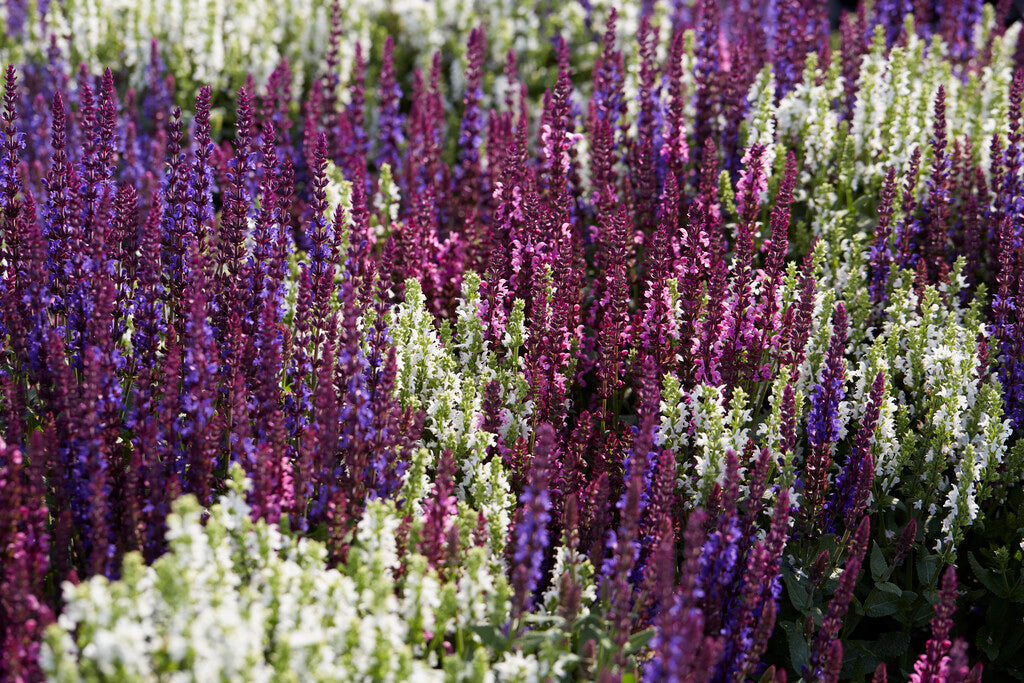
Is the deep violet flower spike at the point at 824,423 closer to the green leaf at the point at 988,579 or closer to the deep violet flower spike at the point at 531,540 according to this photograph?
the green leaf at the point at 988,579

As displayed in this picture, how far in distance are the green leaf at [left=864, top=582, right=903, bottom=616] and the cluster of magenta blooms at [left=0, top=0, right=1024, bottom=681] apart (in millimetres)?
253

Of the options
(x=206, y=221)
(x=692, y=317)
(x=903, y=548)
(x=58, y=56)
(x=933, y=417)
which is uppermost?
(x=58, y=56)

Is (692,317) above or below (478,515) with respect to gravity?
above

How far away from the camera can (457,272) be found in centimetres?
612

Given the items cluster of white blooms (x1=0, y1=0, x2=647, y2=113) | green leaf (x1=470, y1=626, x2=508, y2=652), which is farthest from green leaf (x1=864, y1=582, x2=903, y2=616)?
cluster of white blooms (x1=0, y1=0, x2=647, y2=113)

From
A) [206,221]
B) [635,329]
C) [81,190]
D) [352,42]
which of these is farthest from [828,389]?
[352,42]

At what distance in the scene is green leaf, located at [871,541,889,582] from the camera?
4.47 metres

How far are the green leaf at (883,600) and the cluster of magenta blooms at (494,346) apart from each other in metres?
0.25

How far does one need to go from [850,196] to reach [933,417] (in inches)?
86.2

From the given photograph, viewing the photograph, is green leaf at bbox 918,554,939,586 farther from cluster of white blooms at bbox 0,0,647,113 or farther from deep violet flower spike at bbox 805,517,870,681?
cluster of white blooms at bbox 0,0,647,113

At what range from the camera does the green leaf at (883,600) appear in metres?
4.40

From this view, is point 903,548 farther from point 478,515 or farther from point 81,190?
point 81,190

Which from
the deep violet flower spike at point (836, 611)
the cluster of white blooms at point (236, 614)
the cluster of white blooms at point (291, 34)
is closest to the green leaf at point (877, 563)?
the deep violet flower spike at point (836, 611)

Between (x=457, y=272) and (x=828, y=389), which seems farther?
(x=457, y=272)
